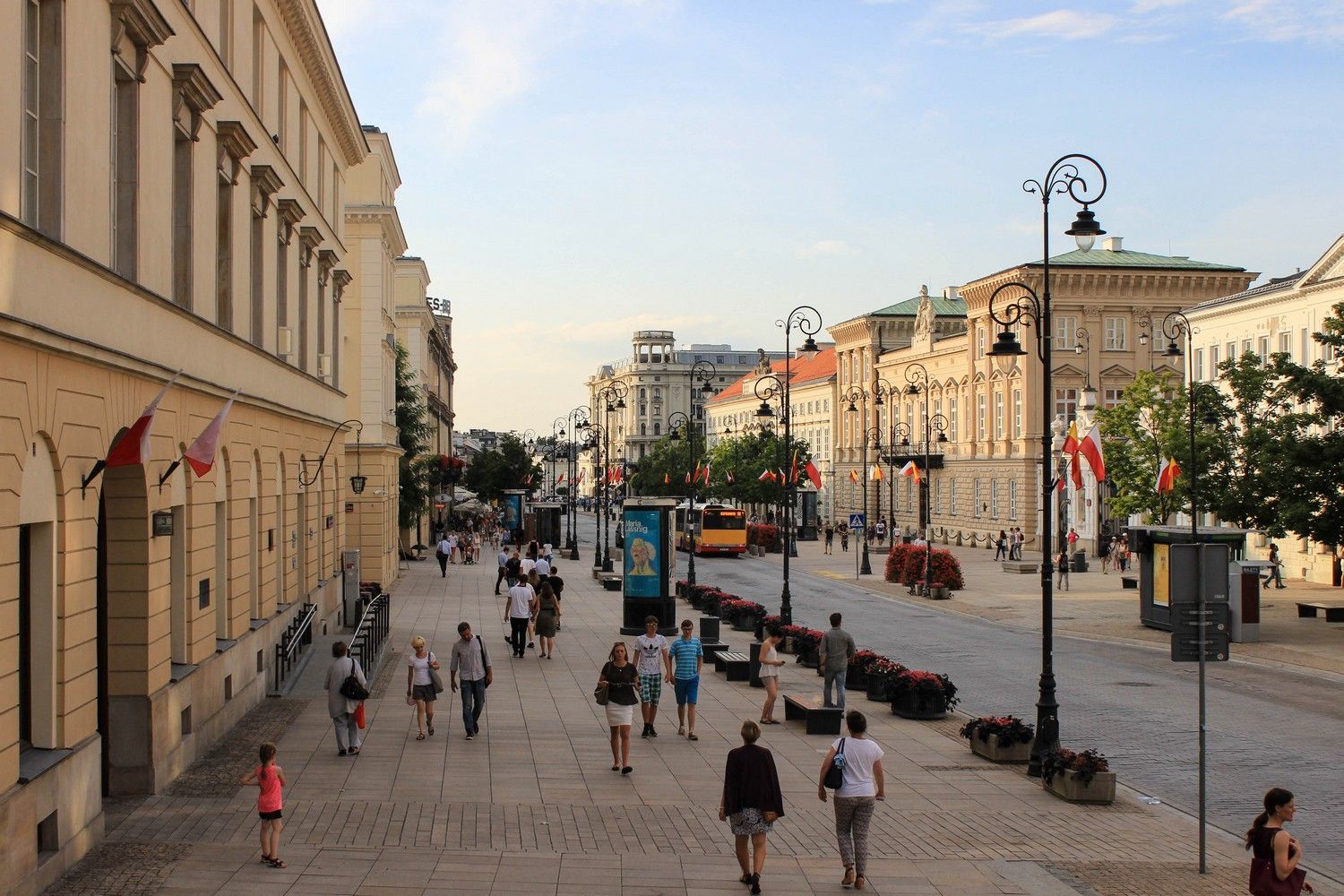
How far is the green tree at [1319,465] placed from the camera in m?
33.6

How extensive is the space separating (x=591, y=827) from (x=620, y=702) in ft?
8.85

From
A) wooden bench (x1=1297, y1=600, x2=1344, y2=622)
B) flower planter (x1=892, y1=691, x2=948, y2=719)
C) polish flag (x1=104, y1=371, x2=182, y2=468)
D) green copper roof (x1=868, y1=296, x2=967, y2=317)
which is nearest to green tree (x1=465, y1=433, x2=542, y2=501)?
green copper roof (x1=868, y1=296, x2=967, y2=317)

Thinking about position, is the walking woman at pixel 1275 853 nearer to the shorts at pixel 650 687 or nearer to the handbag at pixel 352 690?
the shorts at pixel 650 687

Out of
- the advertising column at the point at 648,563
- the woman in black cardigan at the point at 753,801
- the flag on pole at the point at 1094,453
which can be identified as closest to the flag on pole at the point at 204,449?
the woman in black cardigan at the point at 753,801

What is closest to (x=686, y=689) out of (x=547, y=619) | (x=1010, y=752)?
(x=1010, y=752)

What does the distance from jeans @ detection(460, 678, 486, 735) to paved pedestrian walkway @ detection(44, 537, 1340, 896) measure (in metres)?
0.29

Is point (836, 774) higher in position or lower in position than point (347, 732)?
higher

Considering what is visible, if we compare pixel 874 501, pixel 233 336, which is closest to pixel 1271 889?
pixel 233 336

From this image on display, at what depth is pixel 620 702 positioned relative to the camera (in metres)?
16.9

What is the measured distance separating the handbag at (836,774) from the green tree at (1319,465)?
973 inches

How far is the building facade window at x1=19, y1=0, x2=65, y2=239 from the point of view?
11680 mm

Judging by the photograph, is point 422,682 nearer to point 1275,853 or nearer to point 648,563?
point 1275,853

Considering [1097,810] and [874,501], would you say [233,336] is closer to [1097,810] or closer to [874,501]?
[1097,810]

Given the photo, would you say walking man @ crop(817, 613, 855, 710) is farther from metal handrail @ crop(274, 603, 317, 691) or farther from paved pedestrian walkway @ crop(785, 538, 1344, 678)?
paved pedestrian walkway @ crop(785, 538, 1344, 678)
